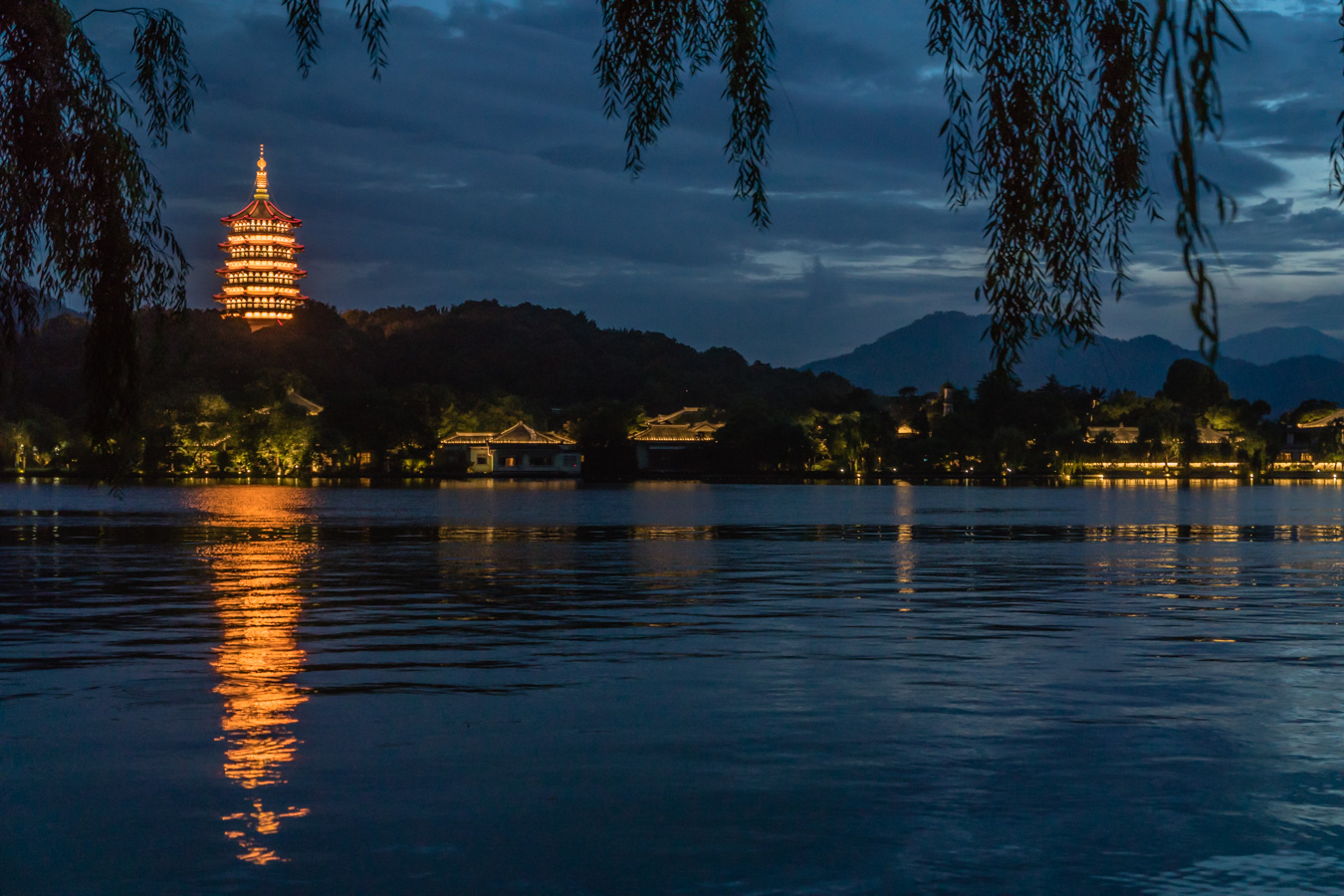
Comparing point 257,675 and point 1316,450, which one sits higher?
point 1316,450

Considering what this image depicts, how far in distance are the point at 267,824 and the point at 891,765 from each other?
430 cm

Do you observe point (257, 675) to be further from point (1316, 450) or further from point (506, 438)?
point (1316, 450)

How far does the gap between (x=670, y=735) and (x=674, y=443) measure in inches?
5636

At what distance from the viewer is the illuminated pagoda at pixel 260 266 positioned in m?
180

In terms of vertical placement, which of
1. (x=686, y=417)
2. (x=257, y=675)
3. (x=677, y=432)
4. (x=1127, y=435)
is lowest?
(x=257, y=675)

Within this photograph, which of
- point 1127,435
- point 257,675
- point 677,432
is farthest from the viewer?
point 1127,435

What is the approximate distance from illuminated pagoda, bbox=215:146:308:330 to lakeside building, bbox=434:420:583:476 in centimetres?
4694

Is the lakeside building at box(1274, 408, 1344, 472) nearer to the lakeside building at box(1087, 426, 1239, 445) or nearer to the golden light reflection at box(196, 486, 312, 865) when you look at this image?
the lakeside building at box(1087, 426, 1239, 445)

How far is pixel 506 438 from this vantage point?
146 metres

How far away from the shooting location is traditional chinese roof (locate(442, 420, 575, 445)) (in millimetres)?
146375

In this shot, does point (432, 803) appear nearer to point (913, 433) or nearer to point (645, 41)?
point (645, 41)

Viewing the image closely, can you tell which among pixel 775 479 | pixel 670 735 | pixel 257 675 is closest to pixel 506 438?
pixel 775 479

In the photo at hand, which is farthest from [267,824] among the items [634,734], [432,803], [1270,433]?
[1270,433]

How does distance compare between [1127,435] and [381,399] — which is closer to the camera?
[381,399]
